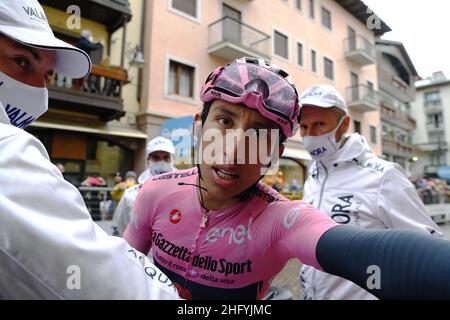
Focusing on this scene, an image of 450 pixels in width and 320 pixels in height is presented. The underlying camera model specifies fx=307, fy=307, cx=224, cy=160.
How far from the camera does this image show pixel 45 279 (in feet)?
2.29

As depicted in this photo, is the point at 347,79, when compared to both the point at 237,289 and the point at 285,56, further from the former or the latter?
A: the point at 237,289

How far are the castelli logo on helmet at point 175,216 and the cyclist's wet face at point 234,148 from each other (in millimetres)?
232

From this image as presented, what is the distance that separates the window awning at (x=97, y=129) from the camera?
9.35m

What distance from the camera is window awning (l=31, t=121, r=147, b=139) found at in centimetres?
935

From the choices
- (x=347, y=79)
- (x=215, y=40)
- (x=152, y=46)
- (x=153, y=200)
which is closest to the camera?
(x=153, y=200)

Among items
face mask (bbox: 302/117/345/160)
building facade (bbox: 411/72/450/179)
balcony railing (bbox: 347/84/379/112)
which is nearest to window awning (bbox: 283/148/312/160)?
balcony railing (bbox: 347/84/379/112)

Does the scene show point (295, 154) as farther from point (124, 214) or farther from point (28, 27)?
point (28, 27)

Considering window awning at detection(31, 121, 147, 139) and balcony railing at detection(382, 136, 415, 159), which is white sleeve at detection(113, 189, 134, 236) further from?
balcony railing at detection(382, 136, 415, 159)

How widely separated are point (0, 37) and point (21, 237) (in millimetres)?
969

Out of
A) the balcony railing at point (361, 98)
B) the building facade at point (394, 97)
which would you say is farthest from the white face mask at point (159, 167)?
the building facade at point (394, 97)

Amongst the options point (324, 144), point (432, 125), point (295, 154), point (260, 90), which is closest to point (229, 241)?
point (260, 90)

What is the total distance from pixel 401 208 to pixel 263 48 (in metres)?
14.3

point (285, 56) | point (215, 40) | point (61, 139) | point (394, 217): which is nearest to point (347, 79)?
point (285, 56)
